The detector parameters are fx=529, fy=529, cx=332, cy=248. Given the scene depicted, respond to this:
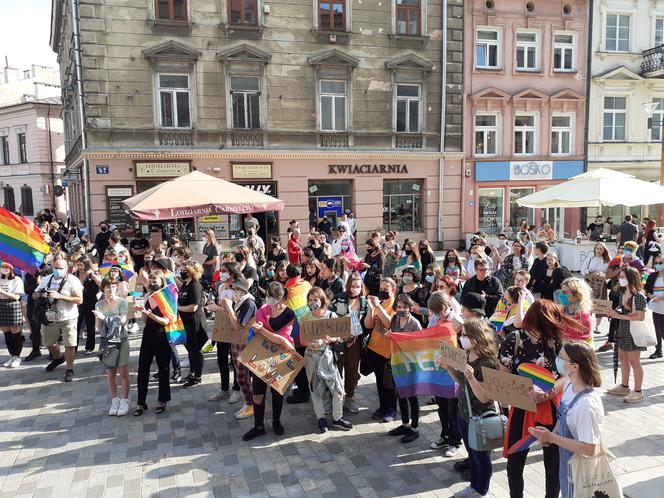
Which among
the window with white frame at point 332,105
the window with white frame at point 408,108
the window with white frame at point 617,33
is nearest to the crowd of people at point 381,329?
the window with white frame at point 332,105

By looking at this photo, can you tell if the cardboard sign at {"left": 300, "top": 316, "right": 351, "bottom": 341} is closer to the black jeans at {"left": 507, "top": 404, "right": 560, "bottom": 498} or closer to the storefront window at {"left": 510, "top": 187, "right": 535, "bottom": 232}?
the black jeans at {"left": 507, "top": 404, "right": 560, "bottom": 498}

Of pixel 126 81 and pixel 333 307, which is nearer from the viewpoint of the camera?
pixel 333 307

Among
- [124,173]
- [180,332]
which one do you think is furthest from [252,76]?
[180,332]

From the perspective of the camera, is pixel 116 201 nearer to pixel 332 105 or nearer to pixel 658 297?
pixel 332 105

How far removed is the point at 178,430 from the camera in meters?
6.24

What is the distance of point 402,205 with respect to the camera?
21594mm

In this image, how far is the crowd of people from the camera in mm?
4266

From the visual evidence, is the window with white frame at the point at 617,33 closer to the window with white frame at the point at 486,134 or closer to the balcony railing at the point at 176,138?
the window with white frame at the point at 486,134

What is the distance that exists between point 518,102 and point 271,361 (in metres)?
19.5

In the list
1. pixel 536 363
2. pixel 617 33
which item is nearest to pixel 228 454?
pixel 536 363

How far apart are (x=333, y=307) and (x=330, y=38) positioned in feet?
49.0

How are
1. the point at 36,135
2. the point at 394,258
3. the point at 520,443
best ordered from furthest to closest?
the point at 36,135 → the point at 394,258 → the point at 520,443

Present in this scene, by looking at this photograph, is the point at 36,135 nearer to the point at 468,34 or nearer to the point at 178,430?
the point at 468,34

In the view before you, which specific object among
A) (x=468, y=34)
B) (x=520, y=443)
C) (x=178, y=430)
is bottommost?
(x=178, y=430)
